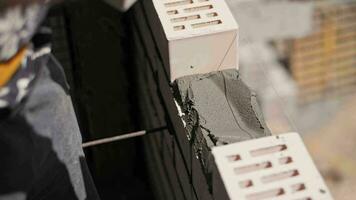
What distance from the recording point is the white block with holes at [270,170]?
213 cm

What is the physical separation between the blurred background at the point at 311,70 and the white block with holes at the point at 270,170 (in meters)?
8.15

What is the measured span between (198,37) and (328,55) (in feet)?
33.8

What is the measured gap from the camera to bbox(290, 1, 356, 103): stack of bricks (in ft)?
40.6

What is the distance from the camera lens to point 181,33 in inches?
109

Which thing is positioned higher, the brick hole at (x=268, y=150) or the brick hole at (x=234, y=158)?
the brick hole at (x=268, y=150)

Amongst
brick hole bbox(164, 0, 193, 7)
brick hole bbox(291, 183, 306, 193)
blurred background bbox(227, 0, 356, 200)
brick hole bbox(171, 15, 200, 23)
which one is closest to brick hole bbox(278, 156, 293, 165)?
brick hole bbox(291, 183, 306, 193)

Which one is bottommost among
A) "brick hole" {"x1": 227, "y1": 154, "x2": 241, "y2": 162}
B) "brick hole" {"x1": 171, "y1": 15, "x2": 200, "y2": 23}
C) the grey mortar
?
the grey mortar

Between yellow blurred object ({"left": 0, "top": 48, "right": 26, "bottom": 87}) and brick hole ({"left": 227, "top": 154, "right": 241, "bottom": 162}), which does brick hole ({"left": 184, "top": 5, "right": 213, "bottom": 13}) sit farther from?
yellow blurred object ({"left": 0, "top": 48, "right": 26, "bottom": 87})

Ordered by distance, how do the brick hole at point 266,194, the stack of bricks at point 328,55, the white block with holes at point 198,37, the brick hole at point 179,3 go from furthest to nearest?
the stack of bricks at point 328,55 < the brick hole at point 179,3 < the white block with holes at point 198,37 < the brick hole at point 266,194

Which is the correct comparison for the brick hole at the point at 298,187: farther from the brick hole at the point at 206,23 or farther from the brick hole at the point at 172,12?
Result: the brick hole at the point at 172,12

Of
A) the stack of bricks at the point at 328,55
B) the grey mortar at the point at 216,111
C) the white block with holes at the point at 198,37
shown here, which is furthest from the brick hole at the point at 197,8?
the stack of bricks at the point at 328,55

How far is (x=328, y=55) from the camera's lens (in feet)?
41.6

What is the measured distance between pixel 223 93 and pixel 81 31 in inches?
55.8

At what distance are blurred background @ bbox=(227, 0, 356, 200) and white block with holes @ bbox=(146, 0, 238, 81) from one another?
296 inches
